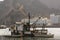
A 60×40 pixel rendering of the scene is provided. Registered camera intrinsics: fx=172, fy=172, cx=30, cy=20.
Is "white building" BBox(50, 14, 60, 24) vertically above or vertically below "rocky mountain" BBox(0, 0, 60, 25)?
below

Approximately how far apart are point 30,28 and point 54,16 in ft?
1.71

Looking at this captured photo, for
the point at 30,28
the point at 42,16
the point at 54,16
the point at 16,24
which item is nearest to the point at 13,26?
the point at 16,24

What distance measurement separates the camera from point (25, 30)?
314 centimetres

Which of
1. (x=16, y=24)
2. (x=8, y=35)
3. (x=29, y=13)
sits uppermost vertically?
(x=29, y=13)

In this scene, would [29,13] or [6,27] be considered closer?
[6,27]

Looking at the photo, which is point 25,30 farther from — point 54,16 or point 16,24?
point 54,16

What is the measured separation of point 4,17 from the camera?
3252 mm

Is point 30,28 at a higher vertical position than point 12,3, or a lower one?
lower

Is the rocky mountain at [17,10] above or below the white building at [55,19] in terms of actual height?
above

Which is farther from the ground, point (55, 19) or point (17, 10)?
point (17, 10)

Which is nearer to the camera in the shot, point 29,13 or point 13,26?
point 13,26

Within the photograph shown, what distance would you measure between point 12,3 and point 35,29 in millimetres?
682

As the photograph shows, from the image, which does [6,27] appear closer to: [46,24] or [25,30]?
[25,30]

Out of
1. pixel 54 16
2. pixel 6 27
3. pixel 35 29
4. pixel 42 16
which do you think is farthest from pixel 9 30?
pixel 54 16
